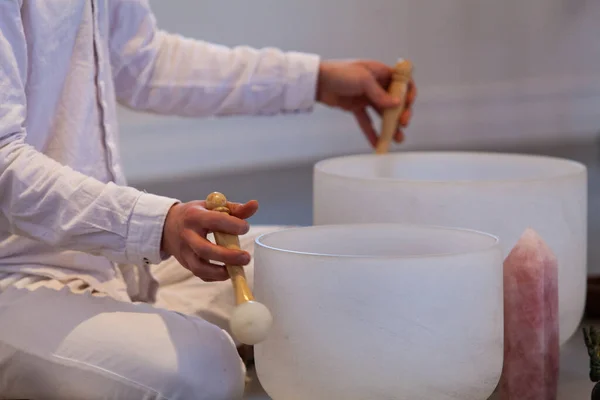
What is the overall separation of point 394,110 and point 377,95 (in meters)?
0.03

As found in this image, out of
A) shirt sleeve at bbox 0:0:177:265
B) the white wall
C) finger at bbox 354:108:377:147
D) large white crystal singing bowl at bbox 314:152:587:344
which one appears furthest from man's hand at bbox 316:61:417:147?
the white wall

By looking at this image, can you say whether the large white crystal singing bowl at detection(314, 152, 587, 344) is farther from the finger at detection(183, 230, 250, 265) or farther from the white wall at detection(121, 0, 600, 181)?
the white wall at detection(121, 0, 600, 181)

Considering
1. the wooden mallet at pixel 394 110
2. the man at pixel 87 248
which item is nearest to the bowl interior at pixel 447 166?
the wooden mallet at pixel 394 110

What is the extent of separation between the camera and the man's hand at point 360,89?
3.61 ft

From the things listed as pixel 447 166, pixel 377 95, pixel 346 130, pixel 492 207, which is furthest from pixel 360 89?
pixel 346 130

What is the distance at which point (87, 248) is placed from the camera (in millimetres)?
747

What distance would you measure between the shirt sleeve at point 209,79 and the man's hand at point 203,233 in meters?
0.40

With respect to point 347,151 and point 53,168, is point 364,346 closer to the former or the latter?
point 53,168

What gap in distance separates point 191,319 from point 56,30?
0.29 metres

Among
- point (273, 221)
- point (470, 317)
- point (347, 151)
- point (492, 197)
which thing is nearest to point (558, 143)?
point (347, 151)

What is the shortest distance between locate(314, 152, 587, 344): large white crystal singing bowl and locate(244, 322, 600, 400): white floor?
4 cm

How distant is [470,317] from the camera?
0.65m

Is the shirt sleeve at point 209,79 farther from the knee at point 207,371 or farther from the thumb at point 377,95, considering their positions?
the knee at point 207,371

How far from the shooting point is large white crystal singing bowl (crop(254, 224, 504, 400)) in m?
0.63
